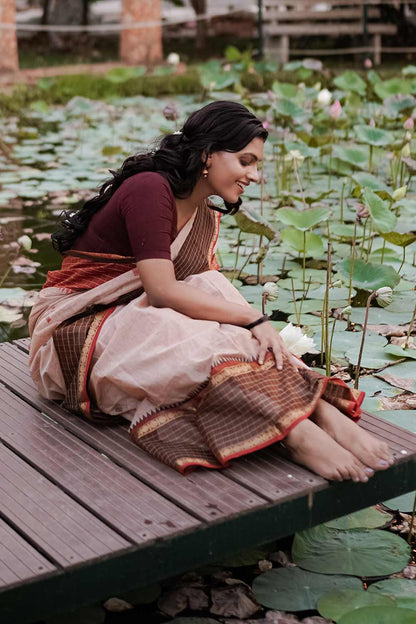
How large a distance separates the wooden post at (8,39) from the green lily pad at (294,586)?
7647 millimetres

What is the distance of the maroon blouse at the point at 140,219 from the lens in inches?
73.9

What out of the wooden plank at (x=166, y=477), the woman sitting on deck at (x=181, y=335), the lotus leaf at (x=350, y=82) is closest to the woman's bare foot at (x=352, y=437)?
the woman sitting on deck at (x=181, y=335)

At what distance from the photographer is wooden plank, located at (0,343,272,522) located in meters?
1.61

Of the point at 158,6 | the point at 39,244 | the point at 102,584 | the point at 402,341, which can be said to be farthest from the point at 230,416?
the point at 158,6

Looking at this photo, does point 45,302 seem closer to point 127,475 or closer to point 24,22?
point 127,475

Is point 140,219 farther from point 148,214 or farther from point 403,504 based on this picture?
point 403,504

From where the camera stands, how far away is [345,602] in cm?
167

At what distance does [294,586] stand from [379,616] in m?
0.21

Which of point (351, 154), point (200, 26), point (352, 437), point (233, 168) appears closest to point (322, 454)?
point (352, 437)

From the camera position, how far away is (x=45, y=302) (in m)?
2.11

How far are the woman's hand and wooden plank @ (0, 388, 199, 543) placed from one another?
337 mm

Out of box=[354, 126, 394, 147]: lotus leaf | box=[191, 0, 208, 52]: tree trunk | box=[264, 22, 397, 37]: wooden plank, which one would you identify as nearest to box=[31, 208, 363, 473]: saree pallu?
box=[354, 126, 394, 147]: lotus leaf

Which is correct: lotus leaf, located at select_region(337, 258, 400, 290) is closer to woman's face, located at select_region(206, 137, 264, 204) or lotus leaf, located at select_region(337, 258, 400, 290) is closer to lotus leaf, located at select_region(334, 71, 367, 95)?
woman's face, located at select_region(206, 137, 264, 204)

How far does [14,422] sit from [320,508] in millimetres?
657
